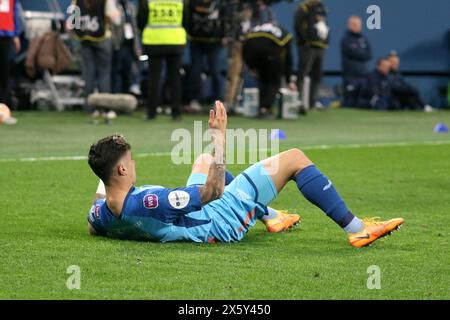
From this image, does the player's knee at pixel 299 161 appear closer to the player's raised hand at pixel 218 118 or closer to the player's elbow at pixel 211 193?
the player's elbow at pixel 211 193

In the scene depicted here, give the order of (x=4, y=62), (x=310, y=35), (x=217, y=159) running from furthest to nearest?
(x=310, y=35) < (x=4, y=62) < (x=217, y=159)

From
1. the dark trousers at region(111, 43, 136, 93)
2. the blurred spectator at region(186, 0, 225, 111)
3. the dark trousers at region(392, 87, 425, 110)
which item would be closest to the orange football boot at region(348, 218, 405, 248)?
the blurred spectator at region(186, 0, 225, 111)

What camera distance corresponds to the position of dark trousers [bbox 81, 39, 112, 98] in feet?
61.4

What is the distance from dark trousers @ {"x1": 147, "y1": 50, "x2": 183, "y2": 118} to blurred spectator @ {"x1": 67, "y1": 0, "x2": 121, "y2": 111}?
88cm

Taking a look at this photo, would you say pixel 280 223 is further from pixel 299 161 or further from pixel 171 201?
pixel 171 201

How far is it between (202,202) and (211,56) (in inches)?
546

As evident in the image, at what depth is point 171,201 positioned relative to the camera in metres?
7.27

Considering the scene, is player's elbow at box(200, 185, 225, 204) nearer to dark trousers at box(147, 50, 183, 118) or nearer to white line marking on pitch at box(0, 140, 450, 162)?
white line marking on pitch at box(0, 140, 450, 162)

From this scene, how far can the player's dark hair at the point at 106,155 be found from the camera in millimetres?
7285

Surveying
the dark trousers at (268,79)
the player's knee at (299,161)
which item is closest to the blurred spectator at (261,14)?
the dark trousers at (268,79)

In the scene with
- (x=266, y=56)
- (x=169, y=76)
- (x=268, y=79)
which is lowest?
(x=268, y=79)

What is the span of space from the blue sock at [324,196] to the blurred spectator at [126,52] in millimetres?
12890

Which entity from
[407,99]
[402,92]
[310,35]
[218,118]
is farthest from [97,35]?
[218,118]
